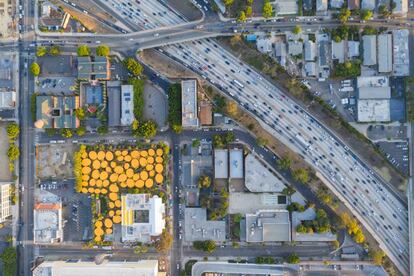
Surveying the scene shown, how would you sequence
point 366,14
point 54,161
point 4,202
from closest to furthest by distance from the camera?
point 366,14
point 4,202
point 54,161

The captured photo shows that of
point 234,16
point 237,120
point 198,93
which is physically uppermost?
point 234,16

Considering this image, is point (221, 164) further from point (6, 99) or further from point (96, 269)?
point (6, 99)

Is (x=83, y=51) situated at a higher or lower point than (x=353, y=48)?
higher

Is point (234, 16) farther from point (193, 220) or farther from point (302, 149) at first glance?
point (193, 220)

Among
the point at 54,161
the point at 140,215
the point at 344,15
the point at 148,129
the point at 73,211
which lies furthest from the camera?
the point at 54,161

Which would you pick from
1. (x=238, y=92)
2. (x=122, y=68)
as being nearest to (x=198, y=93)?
(x=238, y=92)

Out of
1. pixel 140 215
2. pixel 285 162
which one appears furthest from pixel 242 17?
pixel 140 215

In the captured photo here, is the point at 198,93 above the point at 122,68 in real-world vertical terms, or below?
below
